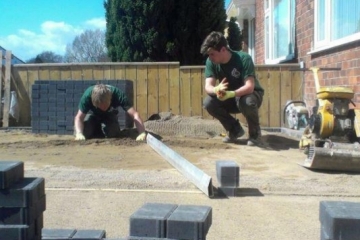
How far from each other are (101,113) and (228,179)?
171 inches

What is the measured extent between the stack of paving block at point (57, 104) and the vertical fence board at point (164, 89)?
995mm

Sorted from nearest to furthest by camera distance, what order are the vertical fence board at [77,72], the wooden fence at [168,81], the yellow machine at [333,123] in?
the yellow machine at [333,123] < the wooden fence at [168,81] < the vertical fence board at [77,72]

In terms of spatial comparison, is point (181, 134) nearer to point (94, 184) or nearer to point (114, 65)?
point (114, 65)

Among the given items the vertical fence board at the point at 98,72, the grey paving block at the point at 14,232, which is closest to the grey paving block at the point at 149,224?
the grey paving block at the point at 14,232

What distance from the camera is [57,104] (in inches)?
396

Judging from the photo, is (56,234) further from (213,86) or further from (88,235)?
(213,86)

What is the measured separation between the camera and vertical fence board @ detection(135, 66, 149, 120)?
11062 mm

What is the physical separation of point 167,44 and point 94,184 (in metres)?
8.31

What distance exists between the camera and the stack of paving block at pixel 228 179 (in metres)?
4.50

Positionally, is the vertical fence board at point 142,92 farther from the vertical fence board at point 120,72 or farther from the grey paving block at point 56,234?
the grey paving block at point 56,234

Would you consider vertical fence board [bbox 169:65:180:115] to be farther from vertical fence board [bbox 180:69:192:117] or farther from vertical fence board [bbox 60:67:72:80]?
vertical fence board [bbox 60:67:72:80]

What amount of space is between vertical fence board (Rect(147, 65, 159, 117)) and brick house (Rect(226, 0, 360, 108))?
2858mm

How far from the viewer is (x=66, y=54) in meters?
32.6

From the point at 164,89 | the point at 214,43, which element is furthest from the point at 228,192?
the point at 164,89
